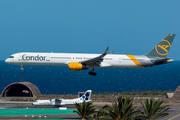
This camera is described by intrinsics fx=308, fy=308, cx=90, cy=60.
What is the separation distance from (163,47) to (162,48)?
393 mm

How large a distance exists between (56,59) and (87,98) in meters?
9.80

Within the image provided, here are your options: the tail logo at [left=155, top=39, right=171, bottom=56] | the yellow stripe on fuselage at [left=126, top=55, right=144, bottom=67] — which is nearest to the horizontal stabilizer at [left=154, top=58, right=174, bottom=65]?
the yellow stripe on fuselage at [left=126, top=55, right=144, bottom=67]

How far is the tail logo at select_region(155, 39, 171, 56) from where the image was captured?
6656 centimetres

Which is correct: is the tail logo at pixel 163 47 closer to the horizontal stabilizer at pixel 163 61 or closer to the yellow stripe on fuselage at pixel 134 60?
the horizontal stabilizer at pixel 163 61

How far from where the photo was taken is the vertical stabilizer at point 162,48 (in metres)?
66.1

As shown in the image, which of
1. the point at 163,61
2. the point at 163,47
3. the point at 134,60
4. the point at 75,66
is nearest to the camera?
the point at 75,66

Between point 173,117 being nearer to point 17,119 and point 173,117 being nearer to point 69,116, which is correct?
point 69,116

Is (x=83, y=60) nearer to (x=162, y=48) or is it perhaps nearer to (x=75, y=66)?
(x=75, y=66)

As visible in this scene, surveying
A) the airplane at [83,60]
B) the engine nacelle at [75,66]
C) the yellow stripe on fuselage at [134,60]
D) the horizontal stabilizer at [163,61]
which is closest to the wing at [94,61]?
the airplane at [83,60]

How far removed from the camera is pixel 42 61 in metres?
60.8

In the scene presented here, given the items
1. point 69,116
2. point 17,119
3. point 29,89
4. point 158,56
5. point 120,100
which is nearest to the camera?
point 120,100

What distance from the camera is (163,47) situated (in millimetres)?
67250

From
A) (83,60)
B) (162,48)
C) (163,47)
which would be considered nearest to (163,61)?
(162,48)

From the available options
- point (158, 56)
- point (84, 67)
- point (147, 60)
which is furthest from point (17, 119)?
point (158, 56)
